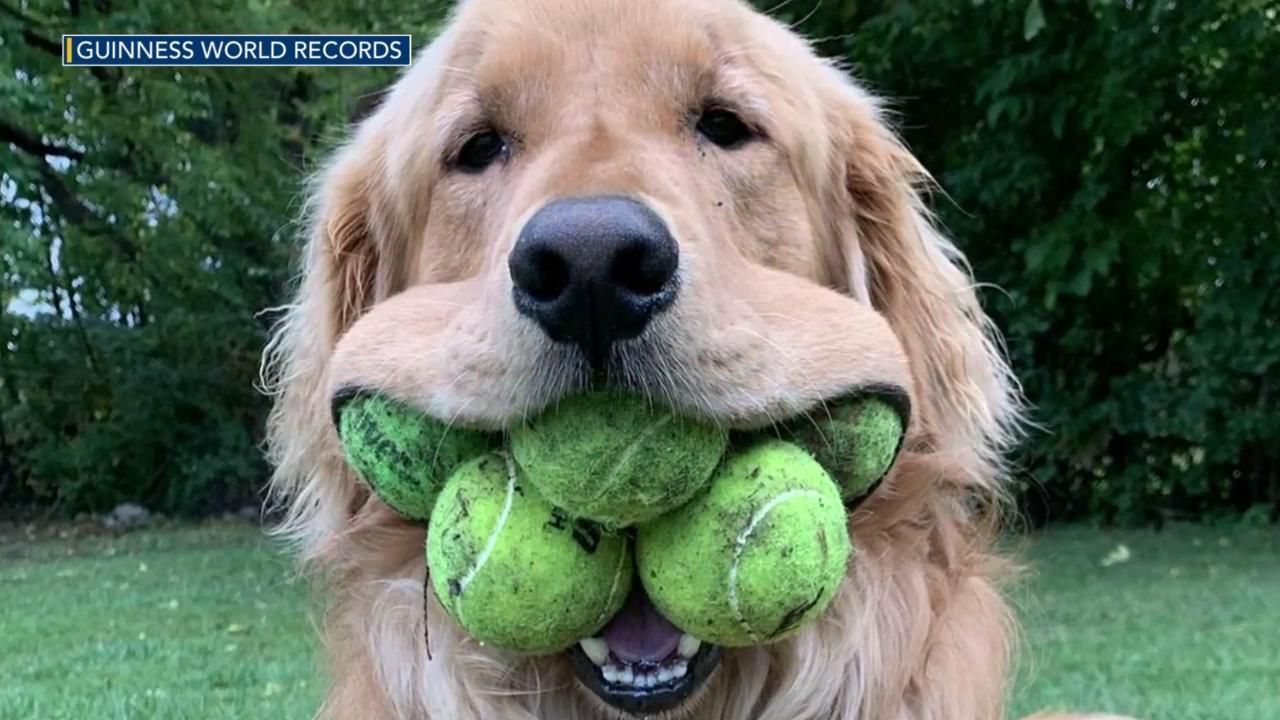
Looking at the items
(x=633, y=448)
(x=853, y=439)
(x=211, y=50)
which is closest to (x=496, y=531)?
(x=633, y=448)

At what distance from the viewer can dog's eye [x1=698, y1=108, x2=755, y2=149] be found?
2559mm

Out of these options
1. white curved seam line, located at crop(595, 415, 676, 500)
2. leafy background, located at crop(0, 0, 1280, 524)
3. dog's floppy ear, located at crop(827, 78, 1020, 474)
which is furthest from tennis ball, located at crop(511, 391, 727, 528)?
leafy background, located at crop(0, 0, 1280, 524)

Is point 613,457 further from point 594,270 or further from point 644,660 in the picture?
point 644,660

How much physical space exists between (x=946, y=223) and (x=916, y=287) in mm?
8286

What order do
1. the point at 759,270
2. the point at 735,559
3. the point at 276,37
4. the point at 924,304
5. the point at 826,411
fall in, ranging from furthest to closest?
the point at 276,37 → the point at 924,304 → the point at 759,270 → the point at 826,411 → the point at 735,559

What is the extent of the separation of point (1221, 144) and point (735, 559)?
375 inches

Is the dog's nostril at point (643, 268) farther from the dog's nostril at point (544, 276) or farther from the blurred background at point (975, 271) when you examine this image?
the blurred background at point (975, 271)

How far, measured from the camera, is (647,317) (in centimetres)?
195

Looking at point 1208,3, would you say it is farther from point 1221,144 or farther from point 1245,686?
point 1245,686

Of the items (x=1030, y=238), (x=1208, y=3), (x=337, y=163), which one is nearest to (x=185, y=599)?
(x=337, y=163)

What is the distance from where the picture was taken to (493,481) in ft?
6.89

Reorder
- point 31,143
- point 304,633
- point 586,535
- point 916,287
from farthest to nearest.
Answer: point 31,143, point 304,633, point 916,287, point 586,535

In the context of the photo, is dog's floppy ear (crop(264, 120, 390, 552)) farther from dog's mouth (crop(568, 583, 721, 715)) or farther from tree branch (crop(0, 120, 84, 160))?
tree branch (crop(0, 120, 84, 160))

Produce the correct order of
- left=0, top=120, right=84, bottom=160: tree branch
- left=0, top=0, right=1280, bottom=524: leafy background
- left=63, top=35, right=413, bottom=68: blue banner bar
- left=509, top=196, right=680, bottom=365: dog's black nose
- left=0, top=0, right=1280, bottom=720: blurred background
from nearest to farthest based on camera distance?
1. left=509, top=196, right=680, bottom=365: dog's black nose
2. left=0, top=0, right=1280, bottom=720: blurred background
3. left=0, top=0, right=1280, bottom=524: leafy background
4. left=63, top=35, right=413, bottom=68: blue banner bar
5. left=0, top=120, right=84, bottom=160: tree branch
